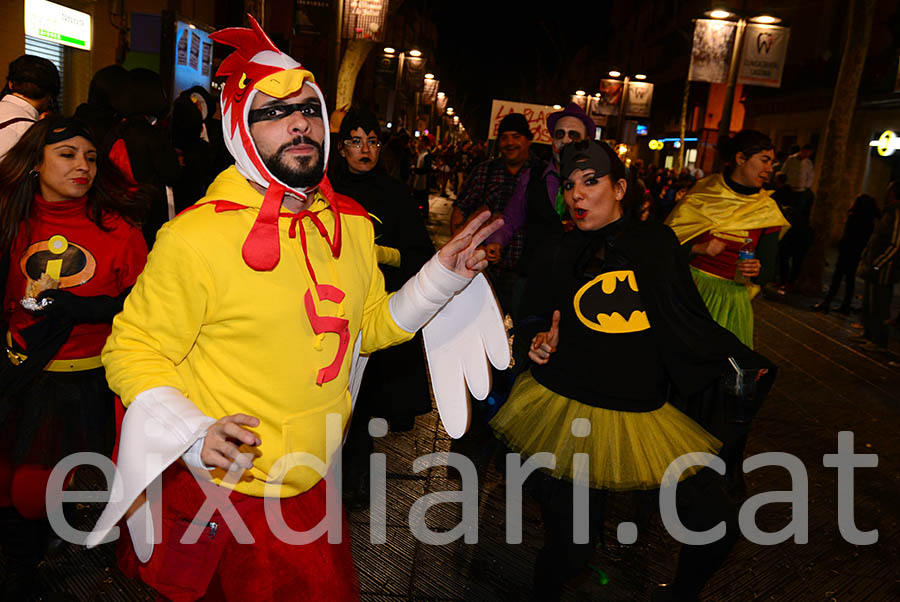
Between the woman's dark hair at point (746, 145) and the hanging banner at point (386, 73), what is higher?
the hanging banner at point (386, 73)

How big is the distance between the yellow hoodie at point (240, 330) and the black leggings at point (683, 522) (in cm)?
125

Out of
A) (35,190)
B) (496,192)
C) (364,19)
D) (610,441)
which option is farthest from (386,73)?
(610,441)

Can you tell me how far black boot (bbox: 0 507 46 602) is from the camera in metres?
3.35

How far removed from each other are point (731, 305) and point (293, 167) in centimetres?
376

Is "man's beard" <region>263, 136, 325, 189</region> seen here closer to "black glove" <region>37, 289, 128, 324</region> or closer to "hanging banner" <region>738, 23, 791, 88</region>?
"black glove" <region>37, 289, 128, 324</region>

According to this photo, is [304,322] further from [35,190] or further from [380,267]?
[380,267]

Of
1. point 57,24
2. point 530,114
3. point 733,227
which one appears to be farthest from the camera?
point 530,114

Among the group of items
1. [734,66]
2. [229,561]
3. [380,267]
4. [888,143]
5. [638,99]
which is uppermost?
[638,99]

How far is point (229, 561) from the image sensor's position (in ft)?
7.47

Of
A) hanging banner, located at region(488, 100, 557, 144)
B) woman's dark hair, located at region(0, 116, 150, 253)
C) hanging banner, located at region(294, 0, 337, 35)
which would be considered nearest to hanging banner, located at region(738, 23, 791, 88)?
hanging banner, located at region(488, 100, 557, 144)

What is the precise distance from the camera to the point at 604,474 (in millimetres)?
3184

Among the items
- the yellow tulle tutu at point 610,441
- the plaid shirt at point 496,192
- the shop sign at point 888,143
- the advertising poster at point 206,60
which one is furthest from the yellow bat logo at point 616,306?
the shop sign at point 888,143

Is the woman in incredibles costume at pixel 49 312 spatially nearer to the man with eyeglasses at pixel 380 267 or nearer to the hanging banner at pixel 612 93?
the man with eyeglasses at pixel 380 267

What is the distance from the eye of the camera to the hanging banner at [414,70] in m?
33.3
